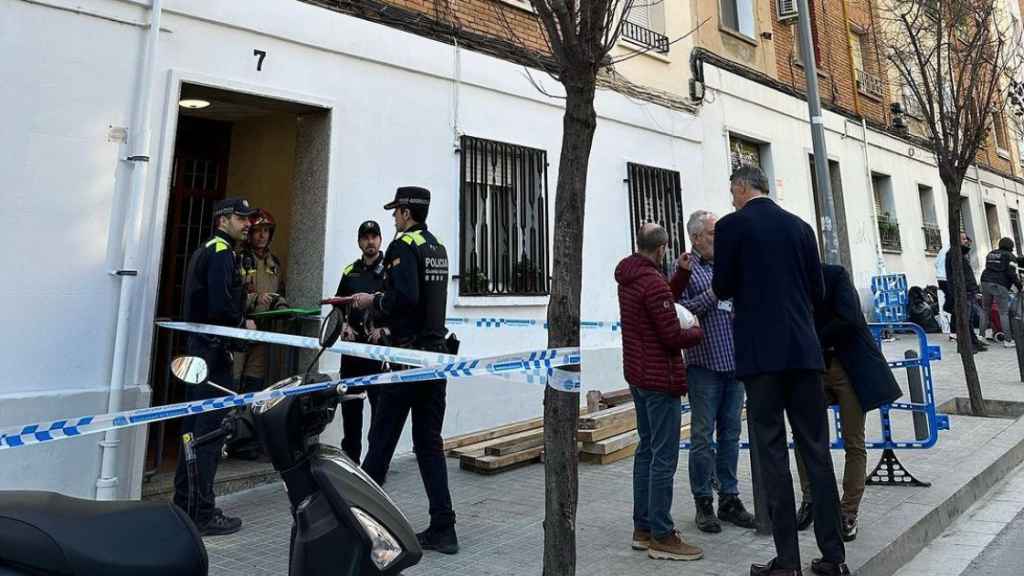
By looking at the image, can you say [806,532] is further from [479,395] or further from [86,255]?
[86,255]

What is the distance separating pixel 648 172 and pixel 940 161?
3.55 meters

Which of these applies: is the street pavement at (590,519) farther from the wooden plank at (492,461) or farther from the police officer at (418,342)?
the police officer at (418,342)

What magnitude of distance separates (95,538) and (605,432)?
4.82 m

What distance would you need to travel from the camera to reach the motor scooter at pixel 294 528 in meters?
1.70

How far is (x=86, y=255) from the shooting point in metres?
4.79

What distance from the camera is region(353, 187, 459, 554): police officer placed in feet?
12.8

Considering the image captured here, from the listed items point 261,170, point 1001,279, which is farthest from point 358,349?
point 1001,279

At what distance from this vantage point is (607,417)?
20.4 ft

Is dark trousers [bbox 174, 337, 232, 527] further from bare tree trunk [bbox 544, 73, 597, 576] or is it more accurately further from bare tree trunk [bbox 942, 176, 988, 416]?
bare tree trunk [bbox 942, 176, 988, 416]

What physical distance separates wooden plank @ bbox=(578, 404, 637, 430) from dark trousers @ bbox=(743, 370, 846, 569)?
104 inches

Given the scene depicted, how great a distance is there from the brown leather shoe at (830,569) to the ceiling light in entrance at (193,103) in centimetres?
592

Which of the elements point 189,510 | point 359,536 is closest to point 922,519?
point 359,536

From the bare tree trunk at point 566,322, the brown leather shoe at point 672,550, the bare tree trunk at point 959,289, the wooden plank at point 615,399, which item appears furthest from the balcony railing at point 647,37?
the brown leather shoe at point 672,550

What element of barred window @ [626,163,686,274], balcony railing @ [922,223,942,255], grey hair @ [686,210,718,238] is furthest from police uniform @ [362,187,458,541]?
balcony railing @ [922,223,942,255]
